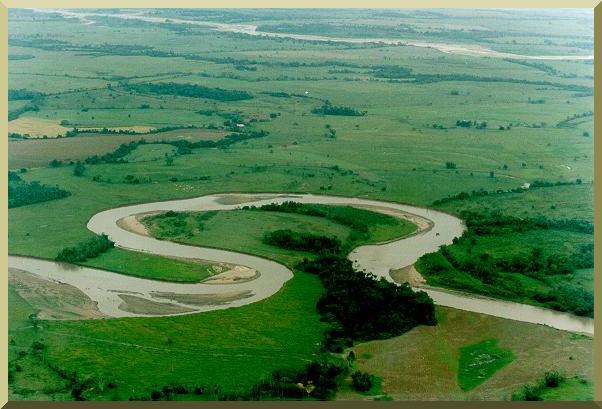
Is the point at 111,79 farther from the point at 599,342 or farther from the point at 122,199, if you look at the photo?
the point at 599,342

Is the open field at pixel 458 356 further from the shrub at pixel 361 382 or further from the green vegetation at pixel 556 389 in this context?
the shrub at pixel 361 382

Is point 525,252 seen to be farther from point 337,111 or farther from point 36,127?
point 36,127

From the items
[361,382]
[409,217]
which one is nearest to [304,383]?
[361,382]

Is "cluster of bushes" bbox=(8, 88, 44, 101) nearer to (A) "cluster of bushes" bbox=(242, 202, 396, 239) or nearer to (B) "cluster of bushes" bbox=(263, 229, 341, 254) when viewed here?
(A) "cluster of bushes" bbox=(242, 202, 396, 239)

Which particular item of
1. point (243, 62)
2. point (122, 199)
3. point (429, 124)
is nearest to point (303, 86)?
point (243, 62)

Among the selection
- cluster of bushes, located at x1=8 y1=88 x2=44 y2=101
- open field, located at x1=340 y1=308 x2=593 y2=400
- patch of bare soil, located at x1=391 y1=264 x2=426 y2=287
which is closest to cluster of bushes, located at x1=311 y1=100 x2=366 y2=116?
cluster of bushes, located at x1=8 y1=88 x2=44 y2=101

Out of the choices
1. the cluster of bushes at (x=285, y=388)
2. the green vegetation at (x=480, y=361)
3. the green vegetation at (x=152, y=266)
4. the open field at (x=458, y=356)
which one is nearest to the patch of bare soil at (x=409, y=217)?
the open field at (x=458, y=356)
